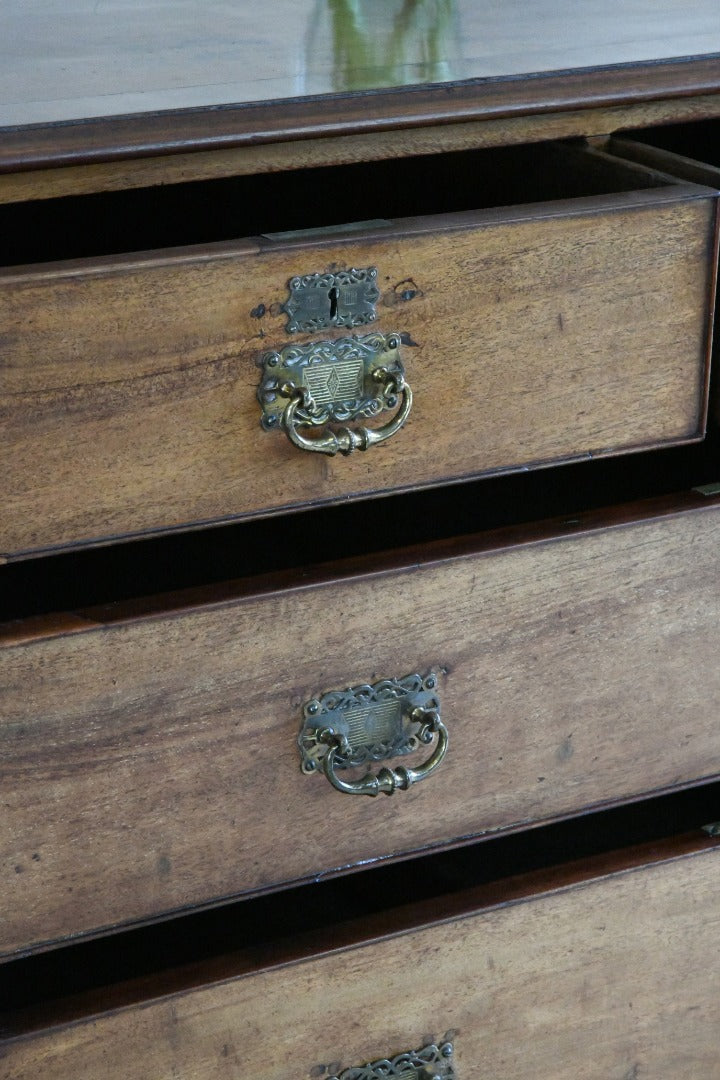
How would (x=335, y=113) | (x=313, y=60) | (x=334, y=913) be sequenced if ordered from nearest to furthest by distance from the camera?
(x=335, y=113) → (x=313, y=60) → (x=334, y=913)

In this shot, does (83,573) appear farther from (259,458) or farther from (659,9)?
(659,9)

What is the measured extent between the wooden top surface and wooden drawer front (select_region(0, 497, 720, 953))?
0.23 metres

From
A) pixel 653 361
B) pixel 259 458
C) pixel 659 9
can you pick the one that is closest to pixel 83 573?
pixel 259 458

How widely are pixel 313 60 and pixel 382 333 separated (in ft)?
0.58

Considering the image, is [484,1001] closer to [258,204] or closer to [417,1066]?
[417,1066]

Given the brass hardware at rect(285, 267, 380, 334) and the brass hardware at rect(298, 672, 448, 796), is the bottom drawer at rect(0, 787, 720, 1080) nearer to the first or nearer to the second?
the brass hardware at rect(298, 672, 448, 796)

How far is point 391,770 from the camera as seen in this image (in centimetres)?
74

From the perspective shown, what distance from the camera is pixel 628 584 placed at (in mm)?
771

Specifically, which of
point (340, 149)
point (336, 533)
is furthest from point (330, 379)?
point (336, 533)

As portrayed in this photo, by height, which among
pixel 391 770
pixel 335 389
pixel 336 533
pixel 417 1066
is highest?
pixel 336 533

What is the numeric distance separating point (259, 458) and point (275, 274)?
9cm

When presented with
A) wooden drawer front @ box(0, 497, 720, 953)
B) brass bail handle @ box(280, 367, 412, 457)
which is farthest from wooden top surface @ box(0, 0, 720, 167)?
wooden drawer front @ box(0, 497, 720, 953)

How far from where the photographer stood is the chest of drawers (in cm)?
64

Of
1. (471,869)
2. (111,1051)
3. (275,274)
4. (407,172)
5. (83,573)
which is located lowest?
(111,1051)
